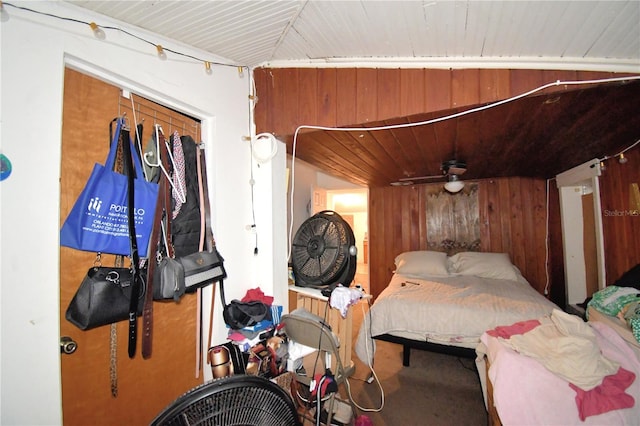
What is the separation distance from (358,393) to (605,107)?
243 cm

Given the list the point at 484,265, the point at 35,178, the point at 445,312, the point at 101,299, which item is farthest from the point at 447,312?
→ the point at 35,178

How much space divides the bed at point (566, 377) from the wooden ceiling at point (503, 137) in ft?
3.62

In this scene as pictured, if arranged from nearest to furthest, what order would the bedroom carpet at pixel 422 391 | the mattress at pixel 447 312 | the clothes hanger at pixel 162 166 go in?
1. the clothes hanger at pixel 162 166
2. the bedroom carpet at pixel 422 391
3. the mattress at pixel 447 312

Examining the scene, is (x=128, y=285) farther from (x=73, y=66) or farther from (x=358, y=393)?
(x=358, y=393)

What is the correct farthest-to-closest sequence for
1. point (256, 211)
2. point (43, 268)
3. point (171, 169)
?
point (256, 211), point (171, 169), point (43, 268)

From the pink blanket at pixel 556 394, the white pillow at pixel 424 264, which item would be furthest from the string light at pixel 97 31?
the white pillow at pixel 424 264

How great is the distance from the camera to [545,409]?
109cm

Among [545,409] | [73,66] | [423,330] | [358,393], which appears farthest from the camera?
[423,330]

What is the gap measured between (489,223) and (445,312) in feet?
6.89

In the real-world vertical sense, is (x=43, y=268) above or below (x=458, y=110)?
below

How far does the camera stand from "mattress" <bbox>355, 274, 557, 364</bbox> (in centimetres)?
197

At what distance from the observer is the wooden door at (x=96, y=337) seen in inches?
36.7

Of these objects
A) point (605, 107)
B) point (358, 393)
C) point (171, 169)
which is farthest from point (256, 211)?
point (605, 107)

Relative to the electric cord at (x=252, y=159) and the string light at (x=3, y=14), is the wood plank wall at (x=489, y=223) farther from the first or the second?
the string light at (x=3, y=14)
